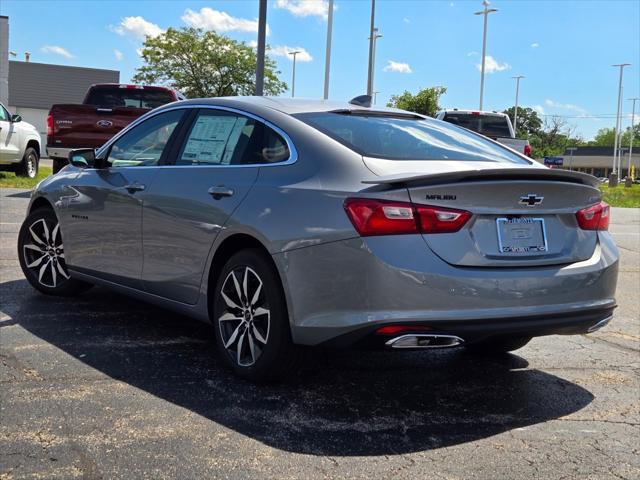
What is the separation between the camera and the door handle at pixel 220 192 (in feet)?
13.8

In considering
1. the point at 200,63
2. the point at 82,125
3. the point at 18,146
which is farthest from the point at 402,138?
the point at 200,63

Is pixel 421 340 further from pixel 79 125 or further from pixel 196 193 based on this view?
pixel 79 125

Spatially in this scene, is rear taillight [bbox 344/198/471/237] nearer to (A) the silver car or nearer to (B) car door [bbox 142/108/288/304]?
(A) the silver car

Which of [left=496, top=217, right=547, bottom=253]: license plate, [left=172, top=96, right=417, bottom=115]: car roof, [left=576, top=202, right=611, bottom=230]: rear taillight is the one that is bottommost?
[left=496, top=217, right=547, bottom=253]: license plate

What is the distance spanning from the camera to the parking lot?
3.10m

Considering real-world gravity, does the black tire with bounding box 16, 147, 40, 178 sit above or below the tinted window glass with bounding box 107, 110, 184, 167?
below

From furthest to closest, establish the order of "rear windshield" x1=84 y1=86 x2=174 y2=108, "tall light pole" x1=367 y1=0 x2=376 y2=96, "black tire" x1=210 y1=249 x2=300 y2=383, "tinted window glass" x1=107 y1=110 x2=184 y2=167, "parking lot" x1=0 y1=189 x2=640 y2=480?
"tall light pole" x1=367 y1=0 x2=376 y2=96 < "rear windshield" x1=84 y1=86 x2=174 y2=108 < "tinted window glass" x1=107 y1=110 x2=184 y2=167 < "black tire" x1=210 y1=249 x2=300 y2=383 < "parking lot" x1=0 y1=189 x2=640 y2=480

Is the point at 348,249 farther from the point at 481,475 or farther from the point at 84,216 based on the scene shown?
the point at 84,216

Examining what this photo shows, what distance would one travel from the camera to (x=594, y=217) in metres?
4.06

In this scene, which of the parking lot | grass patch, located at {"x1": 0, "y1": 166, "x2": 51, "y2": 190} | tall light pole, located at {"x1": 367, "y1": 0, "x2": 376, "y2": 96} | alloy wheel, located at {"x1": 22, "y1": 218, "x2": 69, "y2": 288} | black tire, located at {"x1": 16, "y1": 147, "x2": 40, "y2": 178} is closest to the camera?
the parking lot

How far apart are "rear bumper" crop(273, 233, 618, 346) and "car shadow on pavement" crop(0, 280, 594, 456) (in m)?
0.42

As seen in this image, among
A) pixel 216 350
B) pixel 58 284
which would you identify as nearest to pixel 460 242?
pixel 216 350

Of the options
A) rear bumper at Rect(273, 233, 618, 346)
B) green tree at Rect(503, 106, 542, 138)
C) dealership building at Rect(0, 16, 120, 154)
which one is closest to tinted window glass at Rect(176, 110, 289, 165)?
rear bumper at Rect(273, 233, 618, 346)

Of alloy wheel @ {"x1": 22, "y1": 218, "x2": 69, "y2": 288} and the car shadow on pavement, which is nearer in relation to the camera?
the car shadow on pavement
